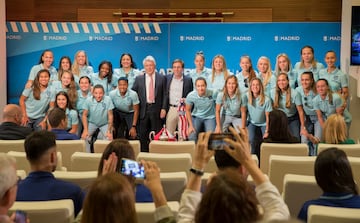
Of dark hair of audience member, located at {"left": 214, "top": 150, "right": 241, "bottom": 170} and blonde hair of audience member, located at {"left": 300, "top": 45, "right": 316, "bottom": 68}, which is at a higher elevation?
blonde hair of audience member, located at {"left": 300, "top": 45, "right": 316, "bottom": 68}

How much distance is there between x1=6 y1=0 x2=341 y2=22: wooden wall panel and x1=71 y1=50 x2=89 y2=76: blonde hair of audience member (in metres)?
0.97

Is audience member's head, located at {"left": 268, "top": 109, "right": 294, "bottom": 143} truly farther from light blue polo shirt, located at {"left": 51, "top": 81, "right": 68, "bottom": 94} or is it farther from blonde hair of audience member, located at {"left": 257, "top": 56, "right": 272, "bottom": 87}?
light blue polo shirt, located at {"left": 51, "top": 81, "right": 68, "bottom": 94}

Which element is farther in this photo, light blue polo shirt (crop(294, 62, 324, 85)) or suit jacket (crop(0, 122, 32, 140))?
light blue polo shirt (crop(294, 62, 324, 85))

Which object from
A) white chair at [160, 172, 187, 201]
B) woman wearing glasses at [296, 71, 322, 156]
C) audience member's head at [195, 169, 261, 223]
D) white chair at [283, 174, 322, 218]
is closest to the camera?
audience member's head at [195, 169, 261, 223]

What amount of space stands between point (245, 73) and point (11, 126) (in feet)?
13.5

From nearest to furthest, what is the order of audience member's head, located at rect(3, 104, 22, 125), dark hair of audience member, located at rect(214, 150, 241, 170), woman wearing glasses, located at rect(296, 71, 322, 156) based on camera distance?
dark hair of audience member, located at rect(214, 150, 241, 170) < audience member's head, located at rect(3, 104, 22, 125) < woman wearing glasses, located at rect(296, 71, 322, 156)

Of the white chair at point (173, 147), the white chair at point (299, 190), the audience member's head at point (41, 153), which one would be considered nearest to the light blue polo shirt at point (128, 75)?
the white chair at point (173, 147)

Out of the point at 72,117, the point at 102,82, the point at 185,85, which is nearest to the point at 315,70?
the point at 185,85

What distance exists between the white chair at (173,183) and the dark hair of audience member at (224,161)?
96 cm

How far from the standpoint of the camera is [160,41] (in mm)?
9539

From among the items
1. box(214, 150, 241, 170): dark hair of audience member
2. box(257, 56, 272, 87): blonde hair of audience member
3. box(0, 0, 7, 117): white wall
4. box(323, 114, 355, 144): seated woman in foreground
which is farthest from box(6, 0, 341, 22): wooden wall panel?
box(214, 150, 241, 170): dark hair of audience member

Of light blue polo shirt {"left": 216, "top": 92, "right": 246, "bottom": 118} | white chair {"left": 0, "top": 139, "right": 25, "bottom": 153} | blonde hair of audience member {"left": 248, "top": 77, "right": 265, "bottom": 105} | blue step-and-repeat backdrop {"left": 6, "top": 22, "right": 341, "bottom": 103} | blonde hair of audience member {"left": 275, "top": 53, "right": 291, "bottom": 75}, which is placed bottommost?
white chair {"left": 0, "top": 139, "right": 25, "bottom": 153}

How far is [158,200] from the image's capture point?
2449 millimetres

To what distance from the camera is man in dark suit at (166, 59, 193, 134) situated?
9.29 m
